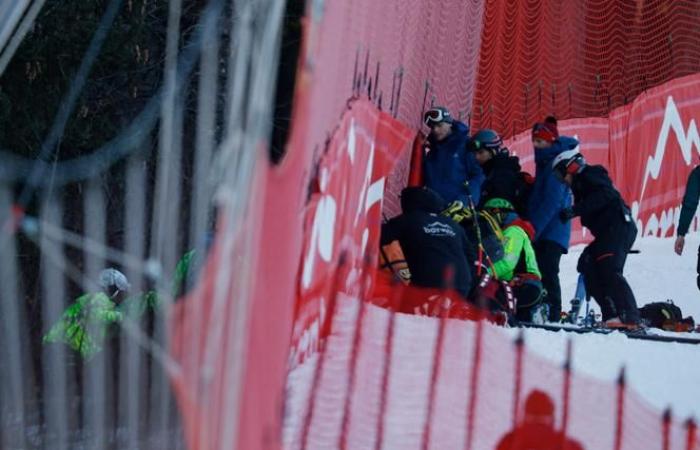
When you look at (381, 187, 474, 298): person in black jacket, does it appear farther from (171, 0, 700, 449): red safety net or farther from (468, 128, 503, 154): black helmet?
(468, 128, 503, 154): black helmet

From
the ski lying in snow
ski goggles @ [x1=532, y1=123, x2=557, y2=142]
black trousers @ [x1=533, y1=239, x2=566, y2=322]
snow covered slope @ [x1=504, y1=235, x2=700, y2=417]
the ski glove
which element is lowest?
snow covered slope @ [x1=504, y1=235, x2=700, y2=417]

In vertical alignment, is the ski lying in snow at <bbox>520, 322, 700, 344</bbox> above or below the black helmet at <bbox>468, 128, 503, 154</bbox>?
below

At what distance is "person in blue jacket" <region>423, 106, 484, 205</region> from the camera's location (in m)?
9.15

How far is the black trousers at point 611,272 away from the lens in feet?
27.2

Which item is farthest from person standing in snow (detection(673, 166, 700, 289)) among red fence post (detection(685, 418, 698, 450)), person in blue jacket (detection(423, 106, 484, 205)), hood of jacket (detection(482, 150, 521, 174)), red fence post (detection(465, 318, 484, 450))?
red fence post (detection(685, 418, 698, 450))

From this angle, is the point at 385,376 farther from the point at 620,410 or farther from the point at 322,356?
the point at 620,410

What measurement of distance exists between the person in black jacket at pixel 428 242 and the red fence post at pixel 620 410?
8.80 ft

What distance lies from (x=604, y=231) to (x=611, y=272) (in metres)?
0.29

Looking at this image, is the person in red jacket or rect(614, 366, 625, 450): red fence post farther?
rect(614, 366, 625, 450): red fence post

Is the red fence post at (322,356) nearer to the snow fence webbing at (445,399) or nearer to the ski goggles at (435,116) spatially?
the snow fence webbing at (445,399)

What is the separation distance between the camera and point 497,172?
9.25 m

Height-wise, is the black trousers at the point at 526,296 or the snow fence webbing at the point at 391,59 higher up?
the snow fence webbing at the point at 391,59

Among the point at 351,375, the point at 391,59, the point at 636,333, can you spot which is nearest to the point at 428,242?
the point at 391,59

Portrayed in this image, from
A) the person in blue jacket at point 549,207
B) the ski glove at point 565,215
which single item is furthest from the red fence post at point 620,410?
the ski glove at point 565,215
